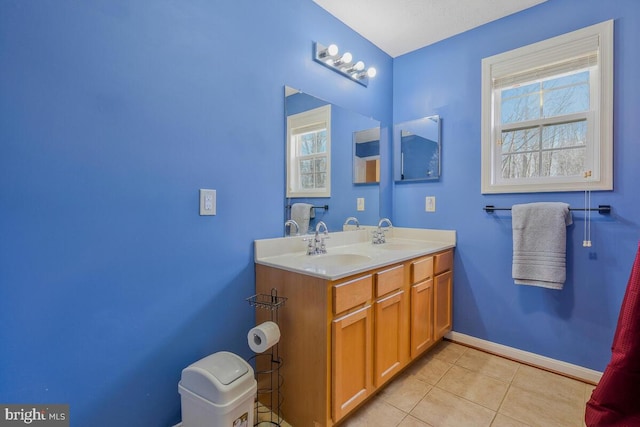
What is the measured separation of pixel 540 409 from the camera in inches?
64.5

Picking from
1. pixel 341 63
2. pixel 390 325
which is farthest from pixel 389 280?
pixel 341 63

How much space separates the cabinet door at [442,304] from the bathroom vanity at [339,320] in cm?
16

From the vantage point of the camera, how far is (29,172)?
Result: 104 cm

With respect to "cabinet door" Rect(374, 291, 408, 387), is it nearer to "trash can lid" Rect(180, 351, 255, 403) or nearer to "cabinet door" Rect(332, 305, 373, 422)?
"cabinet door" Rect(332, 305, 373, 422)

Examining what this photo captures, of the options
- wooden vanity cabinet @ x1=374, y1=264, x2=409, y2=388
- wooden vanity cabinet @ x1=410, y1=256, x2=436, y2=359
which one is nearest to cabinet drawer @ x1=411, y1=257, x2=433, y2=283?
wooden vanity cabinet @ x1=410, y1=256, x2=436, y2=359

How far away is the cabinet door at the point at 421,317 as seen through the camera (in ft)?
6.35

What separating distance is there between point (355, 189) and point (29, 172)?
1881 millimetres

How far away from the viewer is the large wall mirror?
6.23 feet

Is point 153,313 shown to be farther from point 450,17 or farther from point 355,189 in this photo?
point 450,17

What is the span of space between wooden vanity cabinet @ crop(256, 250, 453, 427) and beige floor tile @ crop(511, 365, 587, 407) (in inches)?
29.1

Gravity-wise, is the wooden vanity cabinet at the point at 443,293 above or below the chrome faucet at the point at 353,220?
below

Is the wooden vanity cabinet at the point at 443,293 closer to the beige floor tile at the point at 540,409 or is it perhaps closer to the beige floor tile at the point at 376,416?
the beige floor tile at the point at 540,409

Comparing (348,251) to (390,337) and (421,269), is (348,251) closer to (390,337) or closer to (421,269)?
(421,269)

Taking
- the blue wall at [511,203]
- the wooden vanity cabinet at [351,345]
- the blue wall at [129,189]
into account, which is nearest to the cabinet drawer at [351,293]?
the wooden vanity cabinet at [351,345]
